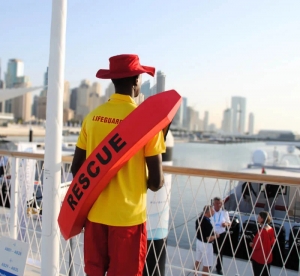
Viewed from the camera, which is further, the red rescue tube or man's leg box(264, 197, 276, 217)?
man's leg box(264, 197, 276, 217)

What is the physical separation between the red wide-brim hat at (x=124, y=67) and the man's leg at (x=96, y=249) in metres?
0.75

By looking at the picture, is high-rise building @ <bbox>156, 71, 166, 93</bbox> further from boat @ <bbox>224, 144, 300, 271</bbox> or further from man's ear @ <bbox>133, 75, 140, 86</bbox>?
boat @ <bbox>224, 144, 300, 271</bbox>

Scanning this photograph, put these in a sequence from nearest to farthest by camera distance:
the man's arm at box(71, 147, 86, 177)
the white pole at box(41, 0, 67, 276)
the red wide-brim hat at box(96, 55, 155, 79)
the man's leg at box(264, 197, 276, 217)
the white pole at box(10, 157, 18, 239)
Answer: the red wide-brim hat at box(96, 55, 155, 79)
the man's arm at box(71, 147, 86, 177)
the white pole at box(41, 0, 67, 276)
the man's leg at box(264, 197, 276, 217)
the white pole at box(10, 157, 18, 239)

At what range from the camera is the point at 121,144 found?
1571 millimetres

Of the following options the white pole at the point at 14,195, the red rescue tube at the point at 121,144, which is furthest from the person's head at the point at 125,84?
the white pole at the point at 14,195

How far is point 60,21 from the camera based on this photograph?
2.26 m

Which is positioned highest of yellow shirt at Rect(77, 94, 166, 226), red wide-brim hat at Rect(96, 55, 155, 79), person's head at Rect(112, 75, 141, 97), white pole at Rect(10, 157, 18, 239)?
red wide-brim hat at Rect(96, 55, 155, 79)

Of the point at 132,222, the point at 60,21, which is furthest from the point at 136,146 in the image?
the point at 60,21

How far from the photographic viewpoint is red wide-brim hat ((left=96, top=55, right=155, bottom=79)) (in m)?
1.68

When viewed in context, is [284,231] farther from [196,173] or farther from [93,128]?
[93,128]

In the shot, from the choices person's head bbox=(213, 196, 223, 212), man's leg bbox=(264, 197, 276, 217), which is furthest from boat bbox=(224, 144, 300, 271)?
person's head bbox=(213, 196, 223, 212)

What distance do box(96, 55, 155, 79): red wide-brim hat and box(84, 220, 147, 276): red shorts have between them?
75 centimetres

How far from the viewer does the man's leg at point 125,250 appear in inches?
64.4

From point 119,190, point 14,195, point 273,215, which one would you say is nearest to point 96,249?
point 119,190
